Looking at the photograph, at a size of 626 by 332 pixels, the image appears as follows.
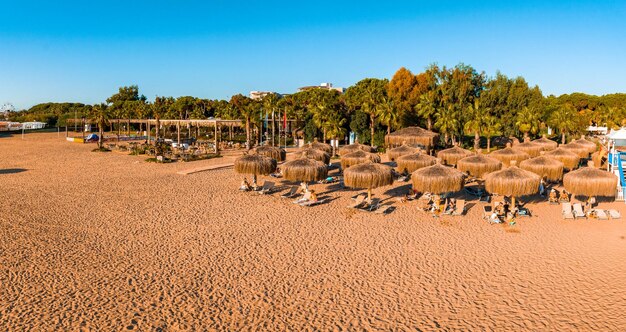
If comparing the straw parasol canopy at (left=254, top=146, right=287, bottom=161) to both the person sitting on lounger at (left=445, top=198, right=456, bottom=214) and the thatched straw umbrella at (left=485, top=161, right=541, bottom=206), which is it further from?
the thatched straw umbrella at (left=485, top=161, right=541, bottom=206)

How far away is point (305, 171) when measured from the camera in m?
17.5

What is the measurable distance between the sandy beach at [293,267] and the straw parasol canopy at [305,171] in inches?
55.9

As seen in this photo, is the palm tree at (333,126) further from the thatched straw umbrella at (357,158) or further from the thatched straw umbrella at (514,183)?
the thatched straw umbrella at (514,183)

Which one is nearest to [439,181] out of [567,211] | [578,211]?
[567,211]

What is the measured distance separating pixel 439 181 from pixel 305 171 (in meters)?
5.52

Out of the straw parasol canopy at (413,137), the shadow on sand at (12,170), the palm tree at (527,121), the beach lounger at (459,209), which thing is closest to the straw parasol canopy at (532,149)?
the straw parasol canopy at (413,137)

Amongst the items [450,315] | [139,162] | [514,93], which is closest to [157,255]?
[450,315]

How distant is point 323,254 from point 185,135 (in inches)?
2204

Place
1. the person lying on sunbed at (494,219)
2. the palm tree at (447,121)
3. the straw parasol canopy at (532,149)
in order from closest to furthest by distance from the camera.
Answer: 1. the person lying on sunbed at (494,219)
2. the straw parasol canopy at (532,149)
3. the palm tree at (447,121)

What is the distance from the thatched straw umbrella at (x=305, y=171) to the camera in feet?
57.6

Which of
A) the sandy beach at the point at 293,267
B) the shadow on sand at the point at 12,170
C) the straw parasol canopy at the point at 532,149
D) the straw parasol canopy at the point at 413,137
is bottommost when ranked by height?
the sandy beach at the point at 293,267

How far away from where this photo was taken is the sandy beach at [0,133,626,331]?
8.20 m

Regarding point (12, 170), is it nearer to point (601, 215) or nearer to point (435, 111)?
point (601, 215)

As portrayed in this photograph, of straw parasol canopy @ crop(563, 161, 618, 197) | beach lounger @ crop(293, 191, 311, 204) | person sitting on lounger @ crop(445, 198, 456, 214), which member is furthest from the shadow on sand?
straw parasol canopy @ crop(563, 161, 618, 197)
